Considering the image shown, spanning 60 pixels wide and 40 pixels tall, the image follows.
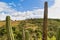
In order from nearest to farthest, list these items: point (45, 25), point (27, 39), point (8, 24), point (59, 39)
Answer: point (45, 25) → point (59, 39) → point (8, 24) → point (27, 39)

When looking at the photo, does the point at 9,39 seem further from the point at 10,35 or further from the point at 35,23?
the point at 35,23

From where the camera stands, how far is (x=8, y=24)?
13.7m

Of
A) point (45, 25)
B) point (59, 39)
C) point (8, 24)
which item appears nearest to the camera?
point (45, 25)

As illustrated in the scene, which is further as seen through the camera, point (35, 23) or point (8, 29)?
→ point (35, 23)

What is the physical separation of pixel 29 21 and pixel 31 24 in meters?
1.41

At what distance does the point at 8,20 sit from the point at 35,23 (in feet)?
189

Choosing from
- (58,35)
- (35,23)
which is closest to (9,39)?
(58,35)

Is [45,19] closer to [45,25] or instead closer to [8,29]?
[45,25]

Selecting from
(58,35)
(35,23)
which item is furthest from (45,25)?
(35,23)

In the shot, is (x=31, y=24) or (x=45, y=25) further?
(x=31, y=24)

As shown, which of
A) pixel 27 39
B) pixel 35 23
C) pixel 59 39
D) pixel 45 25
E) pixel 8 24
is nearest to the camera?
pixel 45 25

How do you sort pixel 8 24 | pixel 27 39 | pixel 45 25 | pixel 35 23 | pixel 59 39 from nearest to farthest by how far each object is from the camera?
pixel 45 25, pixel 59 39, pixel 8 24, pixel 27 39, pixel 35 23

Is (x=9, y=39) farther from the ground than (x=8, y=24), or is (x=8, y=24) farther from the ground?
(x=8, y=24)

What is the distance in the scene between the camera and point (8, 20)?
45.6ft
